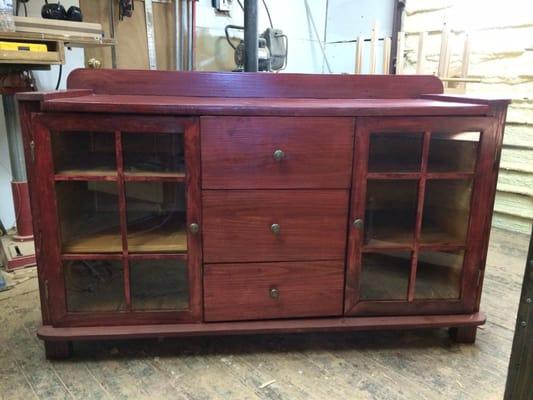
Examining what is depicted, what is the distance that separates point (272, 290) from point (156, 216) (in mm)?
387

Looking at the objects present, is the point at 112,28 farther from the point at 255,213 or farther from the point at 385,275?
the point at 385,275

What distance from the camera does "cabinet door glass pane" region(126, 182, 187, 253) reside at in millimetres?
1165

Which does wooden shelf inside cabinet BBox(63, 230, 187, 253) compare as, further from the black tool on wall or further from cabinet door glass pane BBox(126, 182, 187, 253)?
the black tool on wall

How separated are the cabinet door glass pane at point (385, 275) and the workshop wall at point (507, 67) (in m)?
1.41

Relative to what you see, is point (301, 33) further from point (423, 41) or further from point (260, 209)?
point (260, 209)

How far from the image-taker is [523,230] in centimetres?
237

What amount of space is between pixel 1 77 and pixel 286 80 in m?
1.09

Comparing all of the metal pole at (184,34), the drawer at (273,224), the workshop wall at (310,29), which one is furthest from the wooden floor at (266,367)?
the workshop wall at (310,29)

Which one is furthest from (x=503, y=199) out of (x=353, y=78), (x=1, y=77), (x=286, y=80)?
(x=1, y=77)

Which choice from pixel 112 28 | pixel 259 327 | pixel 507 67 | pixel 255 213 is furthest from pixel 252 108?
pixel 507 67

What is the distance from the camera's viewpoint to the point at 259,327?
1.24m

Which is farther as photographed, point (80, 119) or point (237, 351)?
point (237, 351)

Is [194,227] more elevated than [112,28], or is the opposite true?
[112,28]

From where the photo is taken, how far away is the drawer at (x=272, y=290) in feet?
4.01
